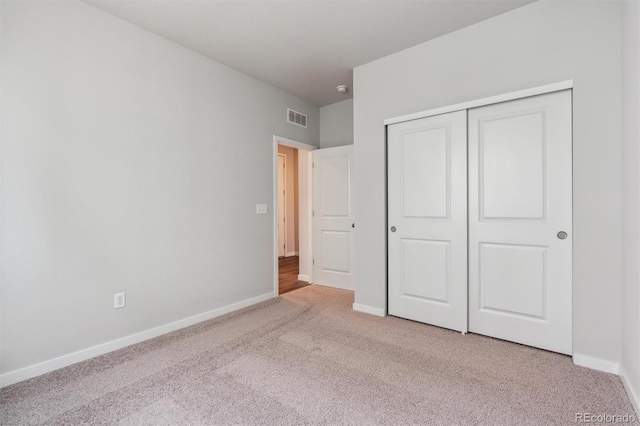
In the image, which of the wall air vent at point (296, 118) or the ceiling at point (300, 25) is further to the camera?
the wall air vent at point (296, 118)

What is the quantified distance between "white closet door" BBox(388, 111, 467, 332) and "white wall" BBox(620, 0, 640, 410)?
99cm

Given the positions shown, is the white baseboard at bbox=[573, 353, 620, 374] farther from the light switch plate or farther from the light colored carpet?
the light switch plate

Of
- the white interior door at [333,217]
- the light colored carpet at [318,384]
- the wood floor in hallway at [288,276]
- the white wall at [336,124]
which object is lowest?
the light colored carpet at [318,384]

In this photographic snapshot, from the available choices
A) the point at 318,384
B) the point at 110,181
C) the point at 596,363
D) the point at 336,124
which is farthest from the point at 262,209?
the point at 596,363

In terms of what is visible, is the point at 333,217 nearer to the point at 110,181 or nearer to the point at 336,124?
the point at 336,124

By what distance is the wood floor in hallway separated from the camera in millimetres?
4316

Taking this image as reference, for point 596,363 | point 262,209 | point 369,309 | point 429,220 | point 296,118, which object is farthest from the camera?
point 296,118

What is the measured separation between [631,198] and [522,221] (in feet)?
2.20

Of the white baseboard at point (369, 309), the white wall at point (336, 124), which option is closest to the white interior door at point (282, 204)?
the white wall at point (336, 124)

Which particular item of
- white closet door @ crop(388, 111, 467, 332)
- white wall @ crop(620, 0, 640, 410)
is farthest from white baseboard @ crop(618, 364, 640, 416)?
white closet door @ crop(388, 111, 467, 332)

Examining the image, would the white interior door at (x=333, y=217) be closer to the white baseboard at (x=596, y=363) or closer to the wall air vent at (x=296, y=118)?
the wall air vent at (x=296, y=118)

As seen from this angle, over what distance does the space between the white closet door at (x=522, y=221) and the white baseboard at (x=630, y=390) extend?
30cm

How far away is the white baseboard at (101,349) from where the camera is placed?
76.5 inches

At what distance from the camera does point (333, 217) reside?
4.25 m
